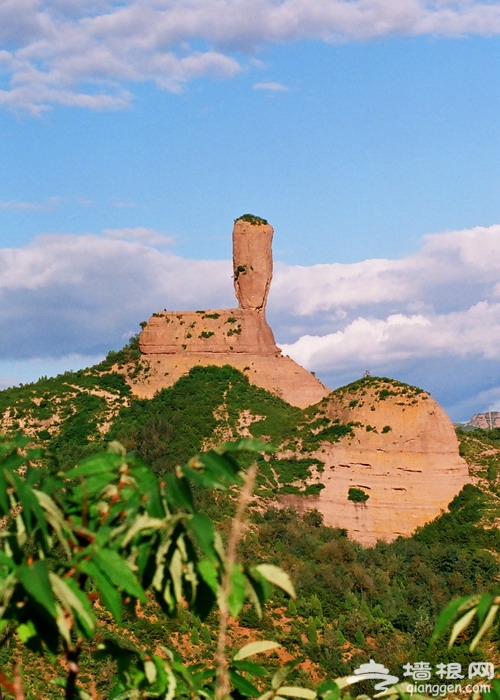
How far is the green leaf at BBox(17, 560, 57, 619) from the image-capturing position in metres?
4.39

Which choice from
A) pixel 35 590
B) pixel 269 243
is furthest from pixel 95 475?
pixel 269 243

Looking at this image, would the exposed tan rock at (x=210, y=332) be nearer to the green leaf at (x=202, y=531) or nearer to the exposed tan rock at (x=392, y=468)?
the exposed tan rock at (x=392, y=468)

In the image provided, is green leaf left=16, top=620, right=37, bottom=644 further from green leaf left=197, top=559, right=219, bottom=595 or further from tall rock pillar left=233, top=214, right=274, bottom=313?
tall rock pillar left=233, top=214, right=274, bottom=313

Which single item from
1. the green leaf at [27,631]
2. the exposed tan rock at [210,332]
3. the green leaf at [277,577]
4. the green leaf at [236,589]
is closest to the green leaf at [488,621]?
the green leaf at [277,577]

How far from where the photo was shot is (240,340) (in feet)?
229

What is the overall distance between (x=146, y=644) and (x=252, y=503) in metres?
17.7

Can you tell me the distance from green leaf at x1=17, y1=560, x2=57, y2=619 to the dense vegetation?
27.1m

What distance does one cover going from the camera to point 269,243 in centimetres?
7238

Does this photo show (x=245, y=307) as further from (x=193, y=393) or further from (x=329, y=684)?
(x=329, y=684)

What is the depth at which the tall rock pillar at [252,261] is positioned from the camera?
7094cm

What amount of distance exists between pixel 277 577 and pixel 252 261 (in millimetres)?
66625

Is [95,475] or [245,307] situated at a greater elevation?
[245,307]

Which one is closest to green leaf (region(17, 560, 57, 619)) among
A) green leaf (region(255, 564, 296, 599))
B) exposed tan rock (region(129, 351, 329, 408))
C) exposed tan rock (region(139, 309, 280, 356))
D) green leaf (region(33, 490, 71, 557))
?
green leaf (region(33, 490, 71, 557))

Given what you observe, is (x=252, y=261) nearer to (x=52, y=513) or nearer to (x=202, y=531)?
(x=52, y=513)
